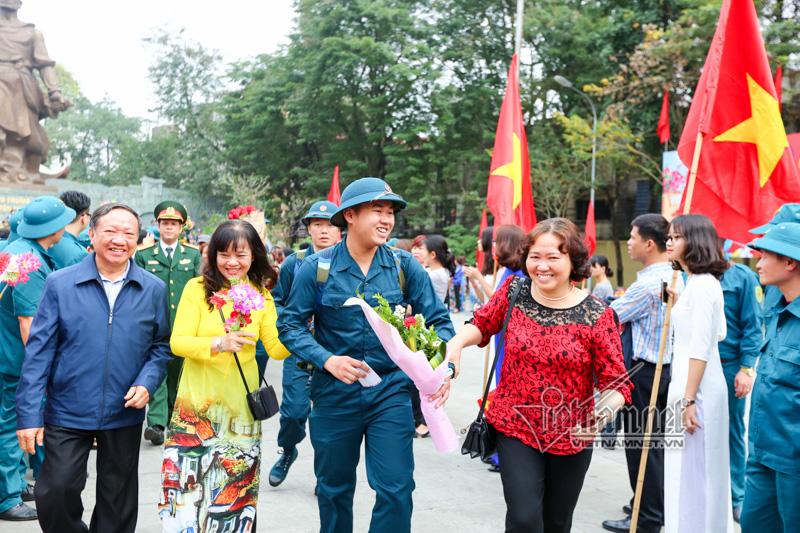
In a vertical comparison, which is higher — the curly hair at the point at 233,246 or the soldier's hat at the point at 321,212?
the soldier's hat at the point at 321,212

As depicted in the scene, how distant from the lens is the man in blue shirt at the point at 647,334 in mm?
4246

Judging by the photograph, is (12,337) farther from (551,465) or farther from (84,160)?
(84,160)

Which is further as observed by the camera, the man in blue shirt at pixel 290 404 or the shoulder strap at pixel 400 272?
the man in blue shirt at pixel 290 404

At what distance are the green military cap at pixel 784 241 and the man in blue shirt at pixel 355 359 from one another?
57.0 inches

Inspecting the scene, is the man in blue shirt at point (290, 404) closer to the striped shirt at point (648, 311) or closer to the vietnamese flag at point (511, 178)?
the striped shirt at point (648, 311)

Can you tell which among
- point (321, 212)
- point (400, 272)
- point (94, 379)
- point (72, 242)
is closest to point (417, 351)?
point (400, 272)

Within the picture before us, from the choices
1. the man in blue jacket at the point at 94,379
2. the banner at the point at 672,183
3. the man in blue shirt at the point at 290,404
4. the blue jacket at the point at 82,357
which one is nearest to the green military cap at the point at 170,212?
the man in blue shirt at the point at 290,404

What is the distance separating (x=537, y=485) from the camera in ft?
9.90

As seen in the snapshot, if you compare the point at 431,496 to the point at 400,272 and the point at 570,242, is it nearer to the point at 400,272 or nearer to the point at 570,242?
the point at 400,272

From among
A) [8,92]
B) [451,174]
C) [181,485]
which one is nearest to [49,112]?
[8,92]

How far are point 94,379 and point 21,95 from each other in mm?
20756

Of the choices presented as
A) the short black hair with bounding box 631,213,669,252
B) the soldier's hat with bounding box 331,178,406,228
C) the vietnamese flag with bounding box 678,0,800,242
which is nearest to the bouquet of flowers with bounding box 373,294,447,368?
the soldier's hat with bounding box 331,178,406,228

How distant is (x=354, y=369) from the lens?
303 centimetres

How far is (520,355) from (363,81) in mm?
26529
